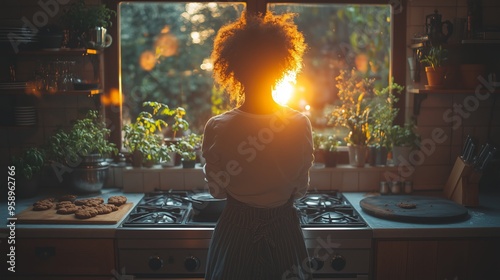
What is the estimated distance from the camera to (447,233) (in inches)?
87.0

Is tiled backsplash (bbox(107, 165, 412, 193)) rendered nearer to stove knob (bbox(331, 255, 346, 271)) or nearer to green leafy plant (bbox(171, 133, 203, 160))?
green leafy plant (bbox(171, 133, 203, 160))

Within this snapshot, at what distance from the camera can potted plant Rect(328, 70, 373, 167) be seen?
289 centimetres

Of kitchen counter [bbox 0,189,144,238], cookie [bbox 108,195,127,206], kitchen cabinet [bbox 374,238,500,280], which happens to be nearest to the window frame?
cookie [bbox 108,195,127,206]

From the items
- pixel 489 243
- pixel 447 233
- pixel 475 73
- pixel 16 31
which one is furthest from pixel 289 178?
pixel 16 31

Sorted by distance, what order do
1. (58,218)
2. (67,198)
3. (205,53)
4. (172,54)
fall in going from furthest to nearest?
(172,54) → (205,53) → (67,198) → (58,218)

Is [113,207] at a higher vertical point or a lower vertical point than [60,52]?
lower

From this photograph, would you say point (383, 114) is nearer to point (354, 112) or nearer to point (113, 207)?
point (354, 112)

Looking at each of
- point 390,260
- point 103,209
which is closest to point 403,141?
point 390,260

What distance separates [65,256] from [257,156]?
107 cm

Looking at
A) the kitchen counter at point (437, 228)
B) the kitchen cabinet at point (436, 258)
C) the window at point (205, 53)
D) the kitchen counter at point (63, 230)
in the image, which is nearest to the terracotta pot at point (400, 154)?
the window at point (205, 53)

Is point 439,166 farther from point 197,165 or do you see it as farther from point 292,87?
point 197,165

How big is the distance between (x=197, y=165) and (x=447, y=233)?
1.37 m

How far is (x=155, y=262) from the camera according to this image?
2.19 metres

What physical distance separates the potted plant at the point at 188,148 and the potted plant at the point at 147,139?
0.06 meters
